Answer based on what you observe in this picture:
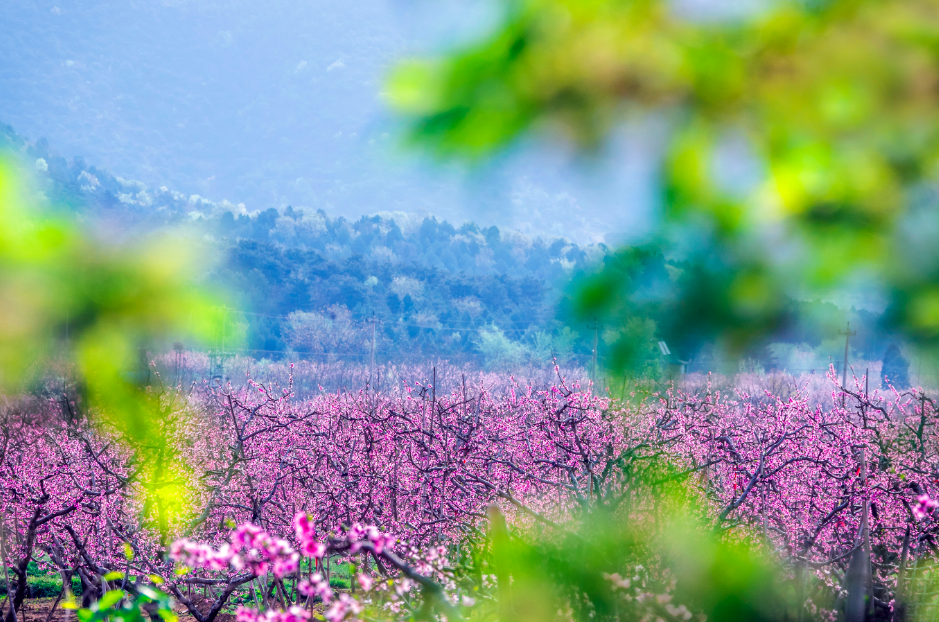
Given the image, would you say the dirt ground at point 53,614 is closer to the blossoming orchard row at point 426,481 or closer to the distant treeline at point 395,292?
the blossoming orchard row at point 426,481

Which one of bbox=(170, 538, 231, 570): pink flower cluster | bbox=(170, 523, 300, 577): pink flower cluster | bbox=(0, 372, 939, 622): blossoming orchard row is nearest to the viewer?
bbox=(170, 523, 300, 577): pink flower cluster

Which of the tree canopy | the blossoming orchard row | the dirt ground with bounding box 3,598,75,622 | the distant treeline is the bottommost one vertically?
the dirt ground with bounding box 3,598,75,622

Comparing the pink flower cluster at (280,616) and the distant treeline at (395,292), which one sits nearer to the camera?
the pink flower cluster at (280,616)

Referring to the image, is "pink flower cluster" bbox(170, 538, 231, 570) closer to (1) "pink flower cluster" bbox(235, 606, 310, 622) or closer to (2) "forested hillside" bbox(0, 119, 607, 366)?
(1) "pink flower cluster" bbox(235, 606, 310, 622)

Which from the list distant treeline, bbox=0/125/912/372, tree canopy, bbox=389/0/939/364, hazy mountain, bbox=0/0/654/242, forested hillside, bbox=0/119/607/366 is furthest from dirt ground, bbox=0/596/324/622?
forested hillside, bbox=0/119/607/366

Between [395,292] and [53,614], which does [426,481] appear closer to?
[53,614]

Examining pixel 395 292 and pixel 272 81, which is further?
pixel 395 292

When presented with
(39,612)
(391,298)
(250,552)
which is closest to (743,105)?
(250,552)

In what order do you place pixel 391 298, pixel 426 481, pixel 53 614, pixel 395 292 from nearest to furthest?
pixel 426 481 → pixel 53 614 → pixel 391 298 → pixel 395 292

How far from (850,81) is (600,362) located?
0.80 meters

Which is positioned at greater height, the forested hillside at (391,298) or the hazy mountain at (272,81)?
the forested hillside at (391,298)

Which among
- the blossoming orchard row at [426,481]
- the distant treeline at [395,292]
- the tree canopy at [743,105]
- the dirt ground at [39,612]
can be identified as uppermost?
the distant treeline at [395,292]

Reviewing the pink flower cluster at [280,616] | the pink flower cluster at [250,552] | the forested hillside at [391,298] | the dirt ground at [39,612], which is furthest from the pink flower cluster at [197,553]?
the forested hillside at [391,298]

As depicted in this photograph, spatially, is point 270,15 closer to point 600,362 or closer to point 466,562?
point 600,362
